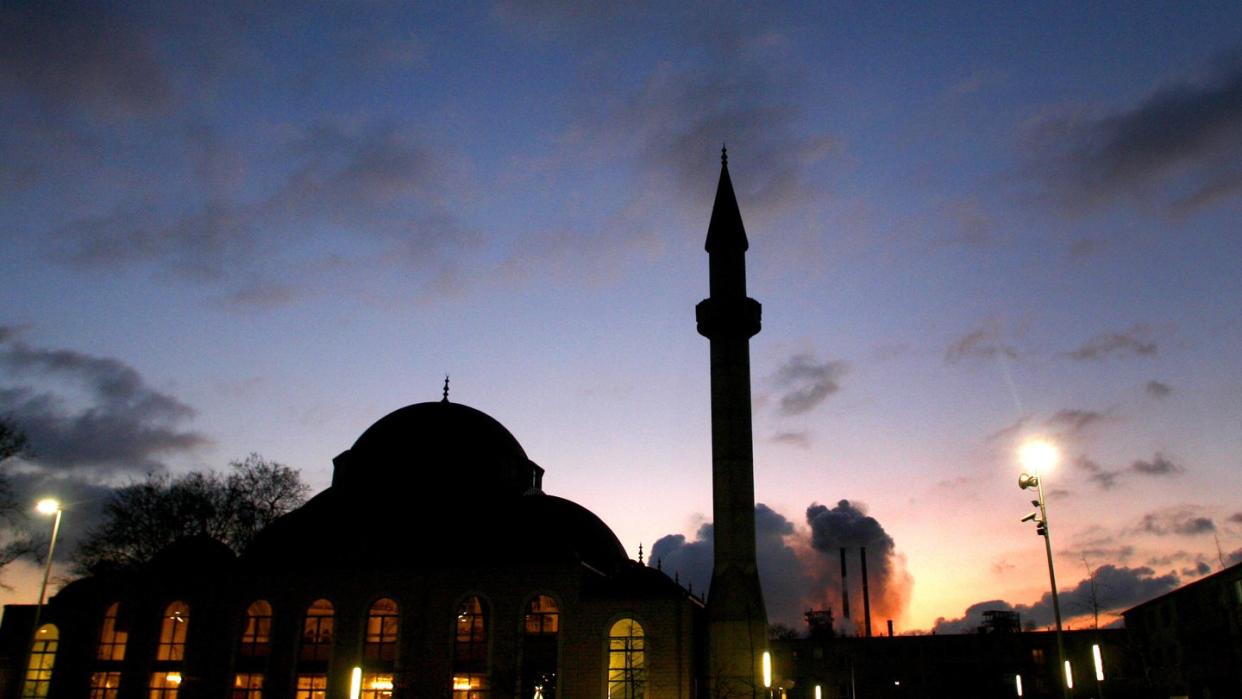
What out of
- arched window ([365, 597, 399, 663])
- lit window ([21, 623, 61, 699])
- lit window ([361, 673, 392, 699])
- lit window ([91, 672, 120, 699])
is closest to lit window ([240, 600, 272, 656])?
arched window ([365, 597, 399, 663])

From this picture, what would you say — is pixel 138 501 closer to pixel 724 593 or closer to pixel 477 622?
pixel 477 622

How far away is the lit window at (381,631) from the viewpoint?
42.5m

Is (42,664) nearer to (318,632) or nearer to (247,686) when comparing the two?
(247,686)

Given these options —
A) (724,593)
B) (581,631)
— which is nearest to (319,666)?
(581,631)

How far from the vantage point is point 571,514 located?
51.9 meters

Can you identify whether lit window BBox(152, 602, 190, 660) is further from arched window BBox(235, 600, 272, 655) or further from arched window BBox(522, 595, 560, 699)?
arched window BBox(522, 595, 560, 699)

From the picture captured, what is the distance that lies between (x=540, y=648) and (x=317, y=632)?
431 inches

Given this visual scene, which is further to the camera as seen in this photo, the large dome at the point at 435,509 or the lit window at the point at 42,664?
the lit window at the point at 42,664

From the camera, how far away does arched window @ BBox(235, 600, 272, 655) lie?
144 feet

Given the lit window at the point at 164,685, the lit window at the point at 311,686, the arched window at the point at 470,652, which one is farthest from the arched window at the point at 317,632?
the lit window at the point at 164,685

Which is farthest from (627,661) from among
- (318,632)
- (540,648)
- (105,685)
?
(105,685)

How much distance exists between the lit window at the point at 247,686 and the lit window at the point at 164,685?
297 cm

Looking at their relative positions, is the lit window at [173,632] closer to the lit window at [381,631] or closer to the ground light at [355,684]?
the lit window at [381,631]

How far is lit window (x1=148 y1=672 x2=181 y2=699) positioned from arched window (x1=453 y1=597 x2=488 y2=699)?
1383 centimetres
